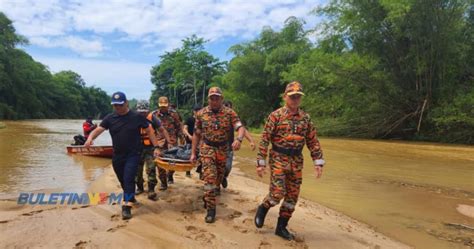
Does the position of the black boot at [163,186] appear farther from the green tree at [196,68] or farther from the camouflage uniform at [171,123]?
the green tree at [196,68]

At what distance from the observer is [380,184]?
9969 mm

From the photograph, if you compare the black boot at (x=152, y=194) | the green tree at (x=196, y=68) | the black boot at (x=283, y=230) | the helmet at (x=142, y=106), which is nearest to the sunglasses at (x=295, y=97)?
the black boot at (x=283, y=230)

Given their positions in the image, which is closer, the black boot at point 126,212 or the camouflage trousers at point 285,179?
the camouflage trousers at point 285,179

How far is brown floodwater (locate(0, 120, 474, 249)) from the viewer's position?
6.39m

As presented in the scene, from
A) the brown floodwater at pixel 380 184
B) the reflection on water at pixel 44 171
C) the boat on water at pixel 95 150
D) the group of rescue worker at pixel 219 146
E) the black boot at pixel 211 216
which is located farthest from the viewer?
the boat on water at pixel 95 150

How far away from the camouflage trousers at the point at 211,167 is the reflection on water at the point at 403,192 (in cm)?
253

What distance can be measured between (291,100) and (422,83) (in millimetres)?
22540

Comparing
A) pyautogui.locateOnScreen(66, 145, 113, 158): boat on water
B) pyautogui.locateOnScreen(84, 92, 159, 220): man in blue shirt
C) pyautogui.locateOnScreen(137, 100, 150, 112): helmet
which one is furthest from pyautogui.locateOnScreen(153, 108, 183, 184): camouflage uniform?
pyautogui.locateOnScreen(66, 145, 113, 158): boat on water

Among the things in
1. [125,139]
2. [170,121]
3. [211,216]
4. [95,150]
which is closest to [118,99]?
[125,139]

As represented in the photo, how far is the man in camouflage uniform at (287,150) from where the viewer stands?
4.81m

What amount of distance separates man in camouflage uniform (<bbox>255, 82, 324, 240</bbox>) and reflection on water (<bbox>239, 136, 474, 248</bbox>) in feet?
6.36

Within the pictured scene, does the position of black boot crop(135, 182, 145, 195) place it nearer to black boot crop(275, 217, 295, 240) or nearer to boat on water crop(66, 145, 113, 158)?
black boot crop(275, 217, 295, 240)

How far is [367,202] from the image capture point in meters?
8.03

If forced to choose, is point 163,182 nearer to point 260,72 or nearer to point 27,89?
point 260,72
